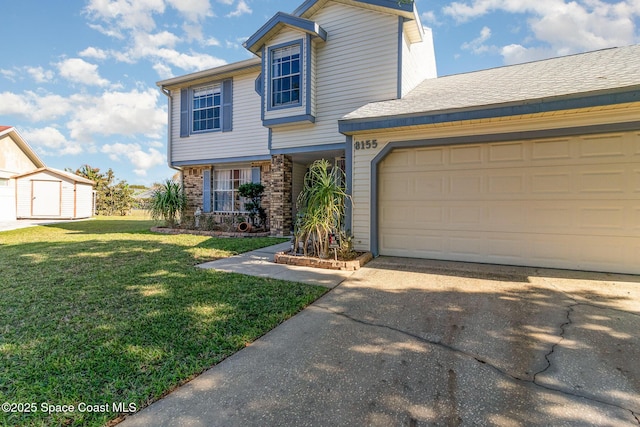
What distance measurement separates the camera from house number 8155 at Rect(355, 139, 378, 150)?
663 cm

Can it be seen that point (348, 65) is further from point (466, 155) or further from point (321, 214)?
point (321, 214)

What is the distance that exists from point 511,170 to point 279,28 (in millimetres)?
7755

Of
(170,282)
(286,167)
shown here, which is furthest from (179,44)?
(170,282)

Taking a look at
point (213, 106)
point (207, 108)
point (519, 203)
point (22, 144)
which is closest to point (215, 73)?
point (213, 106)

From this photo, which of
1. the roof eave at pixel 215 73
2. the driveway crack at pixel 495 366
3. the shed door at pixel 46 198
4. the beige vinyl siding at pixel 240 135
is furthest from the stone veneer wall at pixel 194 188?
the shed door at pixel 46 198

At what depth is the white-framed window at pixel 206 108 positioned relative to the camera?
12.1m

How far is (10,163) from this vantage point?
17.6 m

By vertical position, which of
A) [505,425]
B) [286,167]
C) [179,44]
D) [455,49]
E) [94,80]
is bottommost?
[505,425]

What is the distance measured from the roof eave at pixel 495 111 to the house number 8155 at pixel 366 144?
276mm

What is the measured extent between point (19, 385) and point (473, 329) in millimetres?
3945

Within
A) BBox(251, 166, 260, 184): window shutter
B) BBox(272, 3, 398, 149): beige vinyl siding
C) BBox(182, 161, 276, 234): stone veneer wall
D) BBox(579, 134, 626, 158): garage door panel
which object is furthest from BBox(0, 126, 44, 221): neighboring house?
BBox(579, 134, 626, 158): garage door panel

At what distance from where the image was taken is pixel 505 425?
1.80 metres

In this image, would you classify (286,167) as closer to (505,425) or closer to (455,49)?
(455,49)

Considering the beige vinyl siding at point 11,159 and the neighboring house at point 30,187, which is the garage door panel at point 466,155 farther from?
the beige vinyl siding at point 11,159
